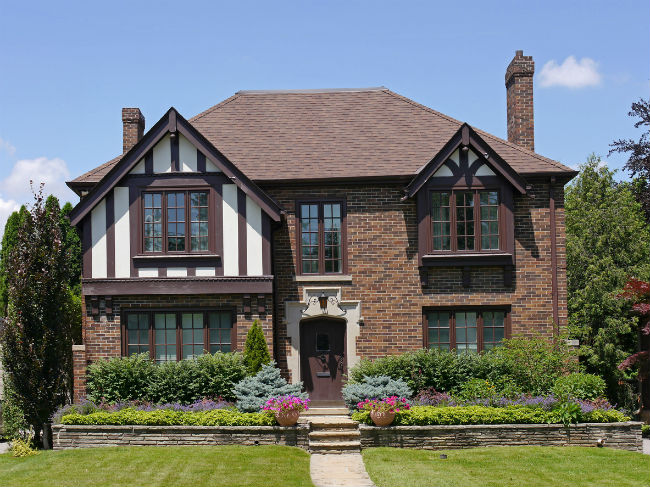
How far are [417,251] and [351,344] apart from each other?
3.06m

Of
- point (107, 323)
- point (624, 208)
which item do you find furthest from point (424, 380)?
point (624, 208)

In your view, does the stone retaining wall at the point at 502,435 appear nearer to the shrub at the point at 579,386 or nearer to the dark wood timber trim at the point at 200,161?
the shrub at the point at 579,386

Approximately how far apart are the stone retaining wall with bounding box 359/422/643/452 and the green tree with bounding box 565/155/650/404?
28.6 feet

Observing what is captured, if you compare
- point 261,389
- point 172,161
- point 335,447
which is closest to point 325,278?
point 261,389

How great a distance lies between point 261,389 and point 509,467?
19.7 feet

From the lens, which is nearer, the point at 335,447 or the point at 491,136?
the point at 335,447

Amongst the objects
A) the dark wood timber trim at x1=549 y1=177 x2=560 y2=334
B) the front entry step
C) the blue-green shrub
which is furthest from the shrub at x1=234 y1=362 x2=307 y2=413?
the dark wood timber trim at x1=549 y1=177 x2=560 y2=334

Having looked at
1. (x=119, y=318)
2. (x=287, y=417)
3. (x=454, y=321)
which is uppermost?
(x=119, y=318)

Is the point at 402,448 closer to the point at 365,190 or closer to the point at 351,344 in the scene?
the point at 351,344

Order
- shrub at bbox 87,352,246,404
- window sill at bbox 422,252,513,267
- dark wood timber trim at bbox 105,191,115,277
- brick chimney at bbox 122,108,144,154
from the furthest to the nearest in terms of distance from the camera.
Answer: brick chimney at bbox 122,108,144,154 < window sill at bbox 422,252,513,267 < dark wood timber trim at bbox 105,191,115,277 < shrub at bbox 87,352,246,404

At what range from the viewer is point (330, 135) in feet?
70.0

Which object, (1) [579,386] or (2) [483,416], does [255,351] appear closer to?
(2) [483,416]

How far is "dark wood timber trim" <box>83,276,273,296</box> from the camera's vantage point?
61.0ft

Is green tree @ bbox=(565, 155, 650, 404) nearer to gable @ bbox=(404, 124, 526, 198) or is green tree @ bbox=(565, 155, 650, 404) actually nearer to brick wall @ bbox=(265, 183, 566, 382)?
brick wall @ bbox=(265, 183, 566, 382)
